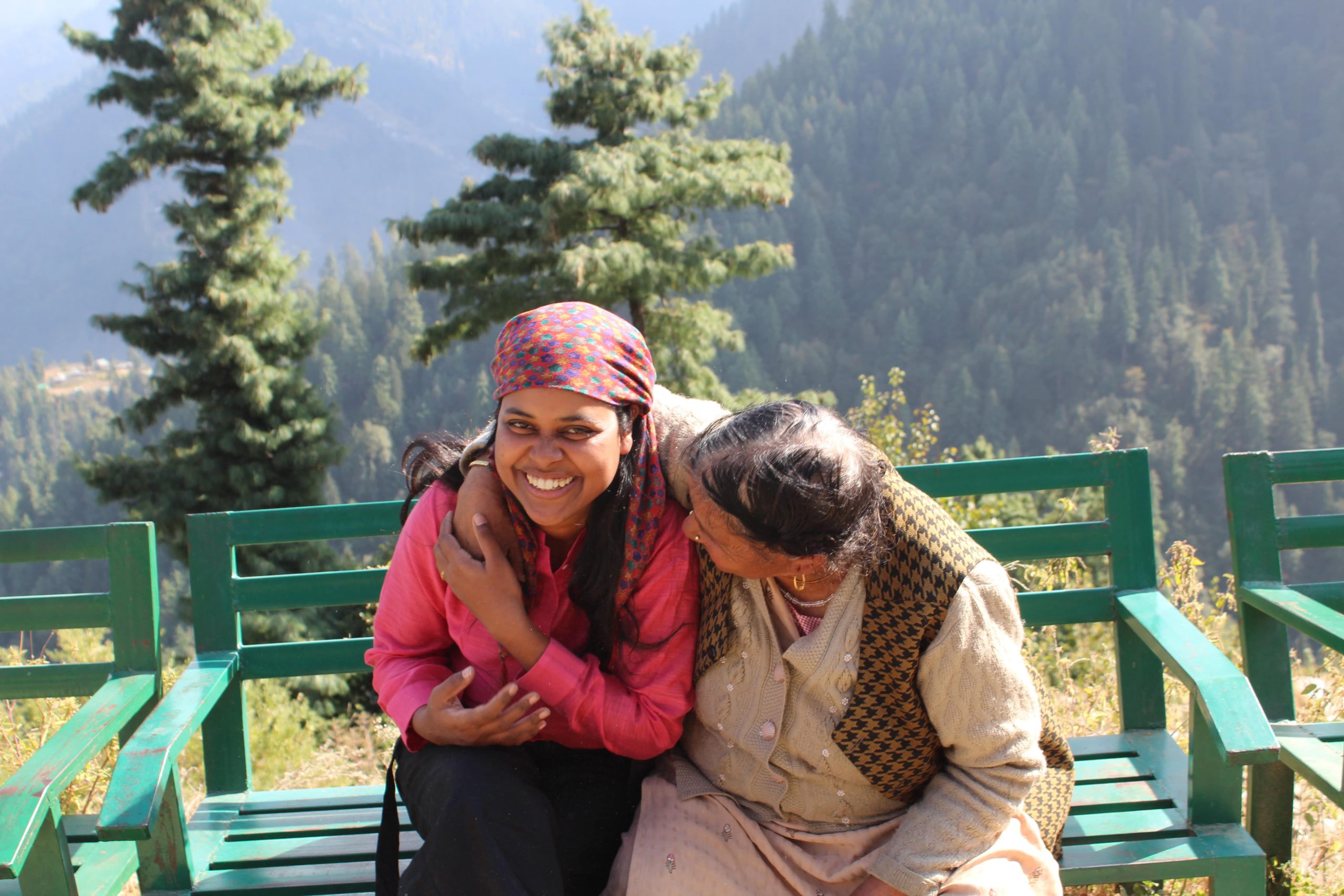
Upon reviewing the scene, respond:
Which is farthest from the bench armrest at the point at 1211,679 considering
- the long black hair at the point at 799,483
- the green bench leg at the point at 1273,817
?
the long black hair at the point at 799,483

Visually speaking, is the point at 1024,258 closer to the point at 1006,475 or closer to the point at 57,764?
the point at 1006,475

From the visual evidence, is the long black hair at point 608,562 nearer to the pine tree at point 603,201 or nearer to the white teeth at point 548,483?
the white teeth at point 548,483

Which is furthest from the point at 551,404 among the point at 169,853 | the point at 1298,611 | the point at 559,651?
the point at 1298,611

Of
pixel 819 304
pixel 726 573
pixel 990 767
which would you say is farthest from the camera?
pixel 819 304

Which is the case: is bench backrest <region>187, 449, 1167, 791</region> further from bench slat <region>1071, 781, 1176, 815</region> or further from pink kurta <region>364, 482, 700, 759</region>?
pink kurta <region>364, 482, 700, 759</region>

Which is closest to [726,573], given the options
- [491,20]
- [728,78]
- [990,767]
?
[990,767]

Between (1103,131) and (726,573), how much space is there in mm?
93036

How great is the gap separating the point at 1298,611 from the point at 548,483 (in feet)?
5.65

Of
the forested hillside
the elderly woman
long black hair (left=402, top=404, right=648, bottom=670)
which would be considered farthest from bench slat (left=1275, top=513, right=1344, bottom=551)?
the forested hillside

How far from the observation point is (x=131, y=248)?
419ft

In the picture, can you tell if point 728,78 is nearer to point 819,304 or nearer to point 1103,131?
point 819,304

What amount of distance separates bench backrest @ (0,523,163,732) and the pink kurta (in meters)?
0.65

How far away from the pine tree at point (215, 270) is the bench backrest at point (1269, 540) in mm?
13402

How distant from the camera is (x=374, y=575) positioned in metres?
2.46
